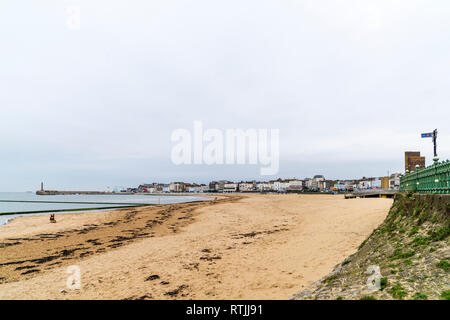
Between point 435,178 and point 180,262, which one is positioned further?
point 180,262

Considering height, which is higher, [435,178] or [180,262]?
[435,178]

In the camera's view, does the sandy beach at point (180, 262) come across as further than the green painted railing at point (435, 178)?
Yes

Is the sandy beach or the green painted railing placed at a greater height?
the green painted railing

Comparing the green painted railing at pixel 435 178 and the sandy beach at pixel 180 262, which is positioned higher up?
the green painted railing at pixel 435 178

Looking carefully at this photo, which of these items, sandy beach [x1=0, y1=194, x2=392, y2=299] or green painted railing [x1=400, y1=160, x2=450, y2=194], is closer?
green painted railing [x1=400, y1=160, x2=450, y2=194]

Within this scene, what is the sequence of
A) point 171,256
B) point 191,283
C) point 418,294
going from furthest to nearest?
point 171,256, point 191,283, point 418,294

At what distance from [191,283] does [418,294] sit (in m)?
7.74
